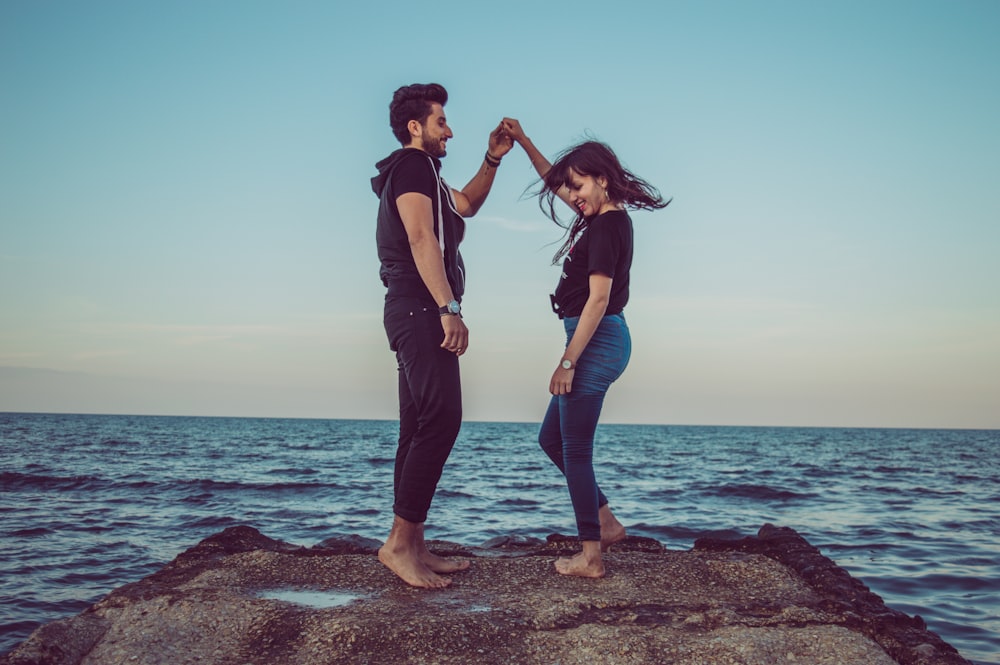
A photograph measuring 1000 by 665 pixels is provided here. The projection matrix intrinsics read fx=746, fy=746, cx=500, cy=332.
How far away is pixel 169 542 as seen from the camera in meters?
8.74

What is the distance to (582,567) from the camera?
152 inches

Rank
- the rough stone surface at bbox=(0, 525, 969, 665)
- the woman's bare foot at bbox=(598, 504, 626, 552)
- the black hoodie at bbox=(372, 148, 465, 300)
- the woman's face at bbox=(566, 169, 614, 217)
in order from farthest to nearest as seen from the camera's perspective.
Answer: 1. the woman's bare foot at bbox=(598, 504, 626, 552)
2. the woman's face at bbox=(566, 169, 614, 217)
3. the black hoodie at bbox=(372, 148, 465, 300)
4. the rough stone surface at bbox=(0, 525, 969, 665)

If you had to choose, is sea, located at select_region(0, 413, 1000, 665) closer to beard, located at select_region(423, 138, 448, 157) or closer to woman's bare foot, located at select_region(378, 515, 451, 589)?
woman's bare foot, located at select_region(378, 515, 451, 589)

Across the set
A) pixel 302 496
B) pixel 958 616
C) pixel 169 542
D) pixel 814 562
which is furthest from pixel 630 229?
pixel 302 496

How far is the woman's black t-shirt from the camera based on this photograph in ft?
12.1

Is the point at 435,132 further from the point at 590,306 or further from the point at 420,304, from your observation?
the point at 590,306

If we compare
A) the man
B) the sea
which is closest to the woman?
the man

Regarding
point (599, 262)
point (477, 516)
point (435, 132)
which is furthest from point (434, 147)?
point (477, 516)

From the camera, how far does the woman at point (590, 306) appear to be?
372cm

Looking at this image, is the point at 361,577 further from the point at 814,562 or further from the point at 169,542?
the point at 169,542

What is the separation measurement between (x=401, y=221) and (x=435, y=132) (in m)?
0.51

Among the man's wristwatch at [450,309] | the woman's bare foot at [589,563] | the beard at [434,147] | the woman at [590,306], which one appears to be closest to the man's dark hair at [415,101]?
the beard at [434,147]

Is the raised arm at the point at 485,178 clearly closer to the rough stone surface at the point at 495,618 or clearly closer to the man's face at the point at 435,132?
the man's face at the point at 435,132

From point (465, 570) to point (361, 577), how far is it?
56cm
